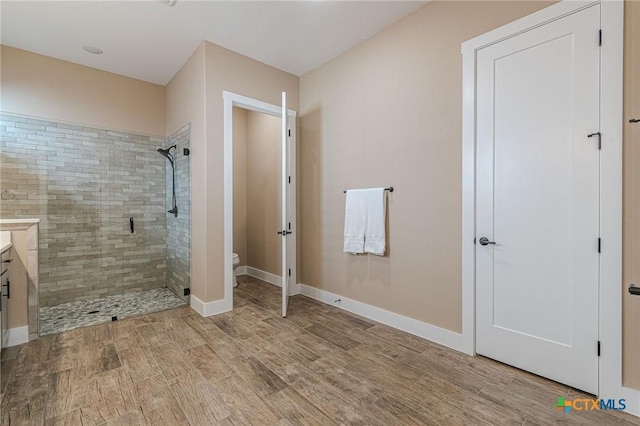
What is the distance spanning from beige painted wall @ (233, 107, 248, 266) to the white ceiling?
4.98 feet

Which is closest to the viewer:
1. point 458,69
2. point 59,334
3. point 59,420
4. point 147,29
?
point 59,420

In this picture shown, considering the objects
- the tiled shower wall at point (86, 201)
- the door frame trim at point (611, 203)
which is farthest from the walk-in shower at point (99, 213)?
the door frame trim at point (611, 203)

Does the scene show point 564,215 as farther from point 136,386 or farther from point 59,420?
point 59,420

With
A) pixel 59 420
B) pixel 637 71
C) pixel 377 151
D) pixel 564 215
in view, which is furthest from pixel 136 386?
pixel 637 71

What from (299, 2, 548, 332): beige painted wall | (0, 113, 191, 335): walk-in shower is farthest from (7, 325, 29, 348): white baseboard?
(299, 2, 548, 332): beige painted wall

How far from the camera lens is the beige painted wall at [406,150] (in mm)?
2318

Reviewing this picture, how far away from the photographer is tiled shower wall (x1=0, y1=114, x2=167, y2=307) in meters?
3.19

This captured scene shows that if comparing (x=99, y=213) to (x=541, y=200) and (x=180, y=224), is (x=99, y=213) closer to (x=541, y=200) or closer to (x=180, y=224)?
(x=180, y=224)

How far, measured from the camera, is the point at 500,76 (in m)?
2.09

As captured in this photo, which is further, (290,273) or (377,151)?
(290,273)

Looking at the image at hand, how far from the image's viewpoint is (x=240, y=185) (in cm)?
494

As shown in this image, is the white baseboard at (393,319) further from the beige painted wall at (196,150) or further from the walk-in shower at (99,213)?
the walk-in shower at (99,213)

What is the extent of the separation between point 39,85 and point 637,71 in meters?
5.28

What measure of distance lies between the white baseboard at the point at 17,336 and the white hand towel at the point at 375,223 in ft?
9.95
